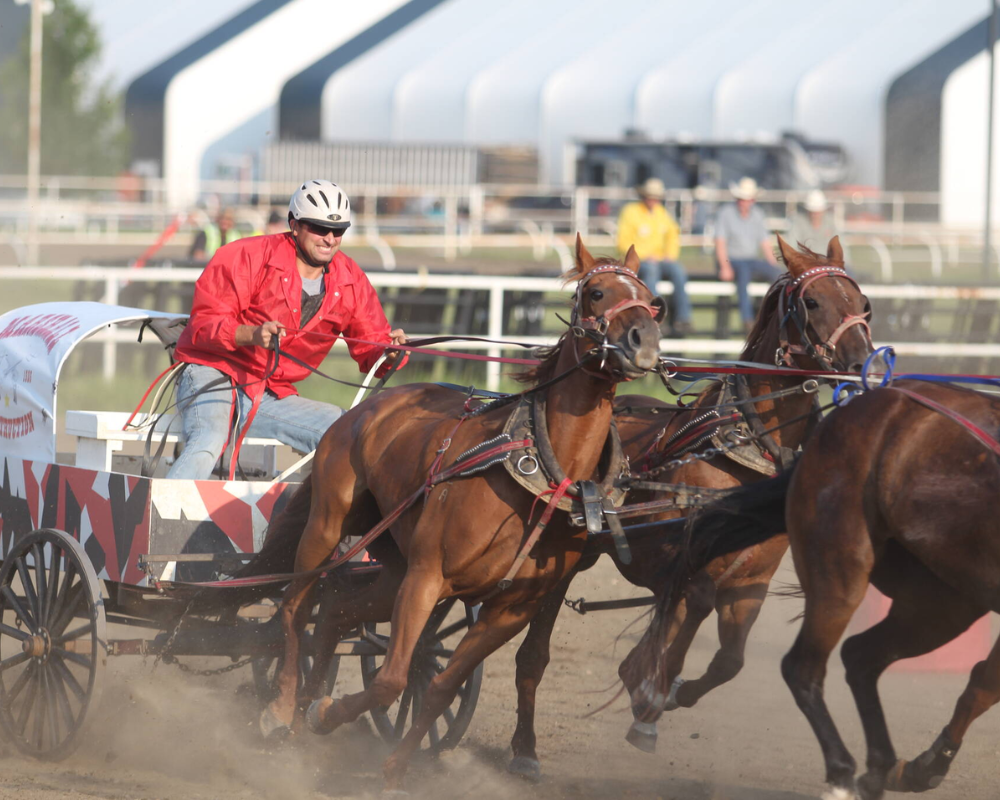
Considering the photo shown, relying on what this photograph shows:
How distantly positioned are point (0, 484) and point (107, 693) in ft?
3.31

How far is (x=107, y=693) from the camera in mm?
5906

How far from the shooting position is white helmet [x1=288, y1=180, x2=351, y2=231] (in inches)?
208

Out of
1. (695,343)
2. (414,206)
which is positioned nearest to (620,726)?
(695,343)

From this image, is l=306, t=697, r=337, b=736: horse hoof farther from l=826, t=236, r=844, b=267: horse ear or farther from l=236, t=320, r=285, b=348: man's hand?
l=826, t=236, r=844, b=267: horse ear

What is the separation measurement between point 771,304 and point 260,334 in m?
1.90

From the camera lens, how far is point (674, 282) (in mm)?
12039

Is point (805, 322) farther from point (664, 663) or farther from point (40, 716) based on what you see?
point (40, 716)

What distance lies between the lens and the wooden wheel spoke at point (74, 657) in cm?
492

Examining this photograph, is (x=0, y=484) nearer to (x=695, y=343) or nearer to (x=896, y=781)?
(x=896, y=781)

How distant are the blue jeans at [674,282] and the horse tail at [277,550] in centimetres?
705

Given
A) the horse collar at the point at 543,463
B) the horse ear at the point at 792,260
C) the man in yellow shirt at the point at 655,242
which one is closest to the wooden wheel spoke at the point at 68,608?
the horse collar at the point at 543,463

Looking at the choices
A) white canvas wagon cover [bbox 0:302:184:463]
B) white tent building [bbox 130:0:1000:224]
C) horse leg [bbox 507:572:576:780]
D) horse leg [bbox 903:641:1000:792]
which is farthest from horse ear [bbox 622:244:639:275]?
white tent building [bbox 130:0:1000:224]

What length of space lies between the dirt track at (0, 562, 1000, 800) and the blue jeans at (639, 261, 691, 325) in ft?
18.0

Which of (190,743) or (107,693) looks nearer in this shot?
(190,743)
